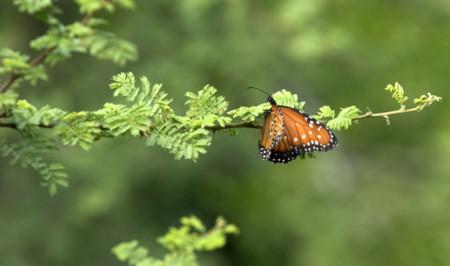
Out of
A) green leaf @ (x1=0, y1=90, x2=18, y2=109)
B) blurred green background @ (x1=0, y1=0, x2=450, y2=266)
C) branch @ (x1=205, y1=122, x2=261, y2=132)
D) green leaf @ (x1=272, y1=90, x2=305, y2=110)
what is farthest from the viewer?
blurred green background @ (x1=0, y1=0, x2=450, y2=266)

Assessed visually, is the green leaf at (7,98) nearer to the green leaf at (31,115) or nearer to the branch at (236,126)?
the green leaf at (31,115)

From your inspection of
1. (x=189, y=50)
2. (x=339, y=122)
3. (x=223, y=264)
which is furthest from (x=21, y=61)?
(x=223, y=264)

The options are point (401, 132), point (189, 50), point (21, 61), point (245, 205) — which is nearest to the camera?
point (21, 61)

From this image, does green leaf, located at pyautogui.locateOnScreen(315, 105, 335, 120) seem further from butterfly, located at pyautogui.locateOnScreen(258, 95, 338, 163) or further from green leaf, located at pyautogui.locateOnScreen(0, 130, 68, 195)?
green leaf, located at pyautogui.locateOnScreen(0, 130, 68, 195)

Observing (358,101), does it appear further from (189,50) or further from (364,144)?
(189,50)

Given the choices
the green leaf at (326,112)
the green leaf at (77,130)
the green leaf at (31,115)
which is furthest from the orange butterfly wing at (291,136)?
the green leaf at (31,115)

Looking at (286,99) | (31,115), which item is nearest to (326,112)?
(286,99)

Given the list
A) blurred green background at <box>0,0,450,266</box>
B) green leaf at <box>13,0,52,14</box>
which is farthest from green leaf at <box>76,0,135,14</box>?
blurred green background at <box>0,0,450,266</box>
